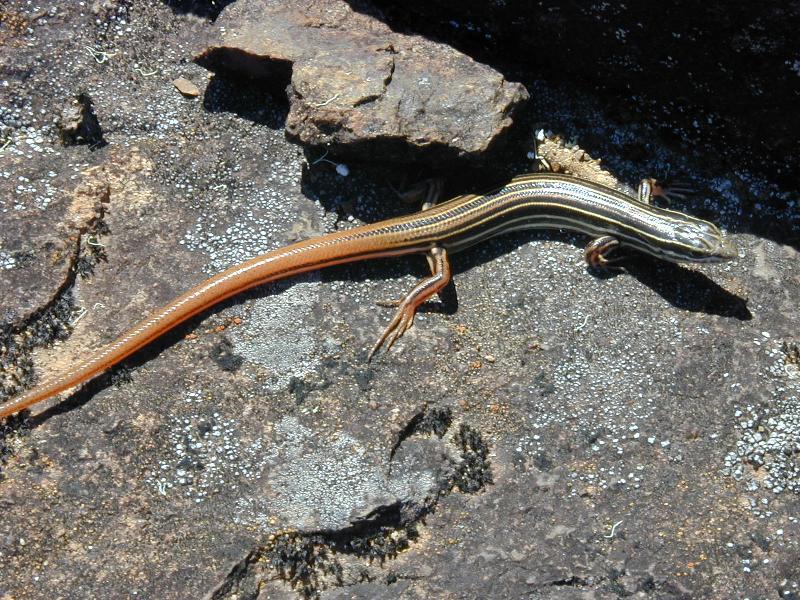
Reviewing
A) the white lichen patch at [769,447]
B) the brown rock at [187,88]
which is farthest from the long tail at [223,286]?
the white lichen patch at [769,447]

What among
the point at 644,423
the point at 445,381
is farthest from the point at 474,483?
the point at 644,423

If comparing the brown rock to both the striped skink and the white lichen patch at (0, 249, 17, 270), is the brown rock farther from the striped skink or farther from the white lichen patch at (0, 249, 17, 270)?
the white lichen patch at (0, 249, 17, 270)

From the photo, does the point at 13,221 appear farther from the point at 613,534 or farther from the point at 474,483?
the point at 613,534

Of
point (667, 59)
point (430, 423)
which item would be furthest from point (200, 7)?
point (430, 423)

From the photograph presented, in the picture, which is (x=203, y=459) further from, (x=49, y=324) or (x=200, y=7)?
(x=200, y=7)

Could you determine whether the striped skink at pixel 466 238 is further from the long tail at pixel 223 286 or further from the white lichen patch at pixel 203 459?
the white lichen patch at pixel 203 459

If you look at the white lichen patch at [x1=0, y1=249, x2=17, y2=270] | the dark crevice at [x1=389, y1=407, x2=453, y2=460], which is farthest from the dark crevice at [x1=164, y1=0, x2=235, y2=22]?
the dark crevice at [x1=389, y1=407, x2=453, y2=460]

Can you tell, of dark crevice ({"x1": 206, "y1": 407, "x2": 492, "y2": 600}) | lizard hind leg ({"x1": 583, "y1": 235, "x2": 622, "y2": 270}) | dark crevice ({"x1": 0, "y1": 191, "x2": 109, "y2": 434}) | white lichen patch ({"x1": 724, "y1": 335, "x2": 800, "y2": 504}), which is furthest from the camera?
lizard hind leg ({"x1": 583, "y1": 235, "x2": 622, "y2": 270})

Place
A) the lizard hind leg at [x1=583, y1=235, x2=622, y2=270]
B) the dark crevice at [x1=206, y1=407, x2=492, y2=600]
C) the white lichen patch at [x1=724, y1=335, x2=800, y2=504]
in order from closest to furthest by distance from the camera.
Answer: the dark crevice at [x1=206, y1=407, x2=492, y2=600] < the white lichen patch at [x1=724, y1=335, x2=800, y2=504] < the lizard hind leg at [x1=583, y1=235, x2=622, y2=270]
